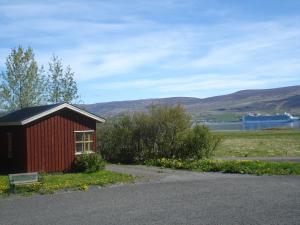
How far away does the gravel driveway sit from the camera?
12242 mm

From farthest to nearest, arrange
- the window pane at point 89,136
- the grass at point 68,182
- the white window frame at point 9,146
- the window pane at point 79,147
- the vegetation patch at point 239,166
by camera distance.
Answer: the window pane at point 89,136 → the window pane at point 79,147 → the white window frame at point 9,146 → the vegetation patch at point 239,166 → the grass at point 68,182

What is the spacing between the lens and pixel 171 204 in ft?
47.8

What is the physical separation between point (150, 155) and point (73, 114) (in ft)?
23.5

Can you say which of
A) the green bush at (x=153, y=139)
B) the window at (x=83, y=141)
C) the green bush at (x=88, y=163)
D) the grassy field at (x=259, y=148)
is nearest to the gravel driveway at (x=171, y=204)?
the green bush at (x=88, y=163)

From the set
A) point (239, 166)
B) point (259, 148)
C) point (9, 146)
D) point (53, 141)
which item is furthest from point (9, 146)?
point (259, 148)

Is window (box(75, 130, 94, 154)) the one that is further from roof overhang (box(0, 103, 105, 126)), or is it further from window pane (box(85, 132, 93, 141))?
roof overhang (box(0, 103, 105, 126))


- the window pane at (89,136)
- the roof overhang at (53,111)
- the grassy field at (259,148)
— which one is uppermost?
the roof overhang at (53,111)

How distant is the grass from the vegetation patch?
503cm

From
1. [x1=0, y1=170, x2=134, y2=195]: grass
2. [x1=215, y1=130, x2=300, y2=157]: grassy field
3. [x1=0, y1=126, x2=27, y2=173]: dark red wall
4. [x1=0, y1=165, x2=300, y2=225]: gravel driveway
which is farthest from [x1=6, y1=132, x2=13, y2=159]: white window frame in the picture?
[x1=215, y1=130, x2=300, y2=157]: grassy field

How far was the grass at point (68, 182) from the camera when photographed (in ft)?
58.7

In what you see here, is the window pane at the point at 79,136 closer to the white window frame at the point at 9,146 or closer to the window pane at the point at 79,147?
the window pane at the point at 79,147

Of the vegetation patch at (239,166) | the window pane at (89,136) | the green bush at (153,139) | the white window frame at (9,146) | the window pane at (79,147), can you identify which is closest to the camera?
the vegetation patch at (239,166)

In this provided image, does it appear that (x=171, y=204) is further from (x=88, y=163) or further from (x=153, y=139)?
(x=153, y=139)

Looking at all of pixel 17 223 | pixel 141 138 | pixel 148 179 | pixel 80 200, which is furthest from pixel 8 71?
pixel 17 223
